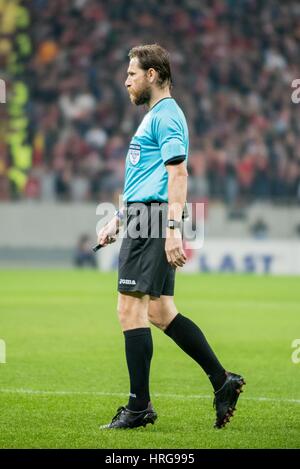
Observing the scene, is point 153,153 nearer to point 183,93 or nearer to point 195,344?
point 195,344

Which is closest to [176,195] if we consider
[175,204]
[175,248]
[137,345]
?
[175,204]

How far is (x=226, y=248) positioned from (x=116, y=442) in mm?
16563

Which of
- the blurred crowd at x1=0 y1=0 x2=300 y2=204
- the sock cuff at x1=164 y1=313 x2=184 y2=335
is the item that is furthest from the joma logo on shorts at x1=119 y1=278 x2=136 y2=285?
the blurred crowd at x1=0 y1=0 x2=300 y2=204

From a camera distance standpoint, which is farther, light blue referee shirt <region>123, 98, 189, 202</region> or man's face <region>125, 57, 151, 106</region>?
man's face <region>125, 57, 151, 106</region>

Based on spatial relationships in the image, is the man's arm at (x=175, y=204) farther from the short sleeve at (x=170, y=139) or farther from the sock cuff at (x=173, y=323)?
the sock cuff at (x=173, y=323)

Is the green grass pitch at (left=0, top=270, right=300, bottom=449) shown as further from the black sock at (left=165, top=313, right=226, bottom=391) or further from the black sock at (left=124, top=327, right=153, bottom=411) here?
the black sock at (left=165, top=313, right=226, bottom=391)

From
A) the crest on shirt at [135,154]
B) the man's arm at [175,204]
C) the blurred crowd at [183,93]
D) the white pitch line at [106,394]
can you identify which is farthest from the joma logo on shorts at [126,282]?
the blurred crowd at [183,93]

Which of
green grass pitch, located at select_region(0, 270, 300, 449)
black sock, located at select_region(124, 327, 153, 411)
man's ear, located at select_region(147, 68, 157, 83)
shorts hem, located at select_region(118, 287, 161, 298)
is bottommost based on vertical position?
green grass pitch, located at select_region(0, 270, 300, 449)

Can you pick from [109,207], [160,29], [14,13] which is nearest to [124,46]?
[160,29]

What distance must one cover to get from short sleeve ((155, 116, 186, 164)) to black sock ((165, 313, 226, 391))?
1.02m

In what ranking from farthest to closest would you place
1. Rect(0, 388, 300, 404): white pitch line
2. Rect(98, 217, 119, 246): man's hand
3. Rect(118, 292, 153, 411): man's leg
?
Rect(0, 388, 300, 404): white pitch line
Rect(98, 217, 119, 246): man's hand
Rect(118, 292, 153, 411): man's leg

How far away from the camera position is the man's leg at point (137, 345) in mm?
6297

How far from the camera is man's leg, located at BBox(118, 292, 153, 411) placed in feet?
20.7

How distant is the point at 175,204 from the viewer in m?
6.09
